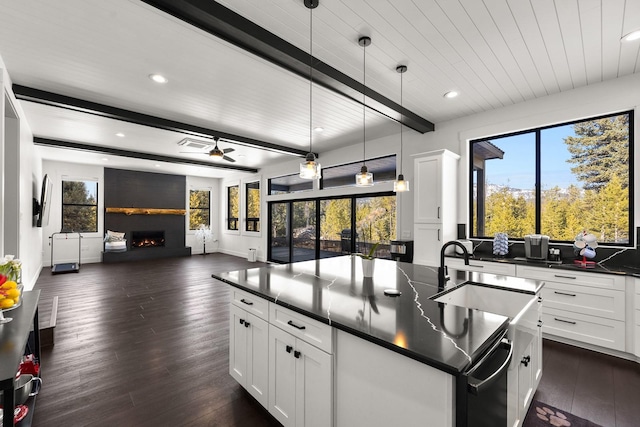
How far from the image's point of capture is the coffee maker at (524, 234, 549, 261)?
3520 millimetres

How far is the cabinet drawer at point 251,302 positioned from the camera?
1.93 m

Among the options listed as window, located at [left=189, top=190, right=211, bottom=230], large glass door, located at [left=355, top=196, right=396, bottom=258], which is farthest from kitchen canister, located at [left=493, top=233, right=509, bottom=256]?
window, located at [left=189, top=190, right=211, bottom=230]

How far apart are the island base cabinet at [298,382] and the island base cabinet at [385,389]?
74 millimetres

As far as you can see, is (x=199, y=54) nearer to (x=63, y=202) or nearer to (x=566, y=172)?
(x=566, y=172)

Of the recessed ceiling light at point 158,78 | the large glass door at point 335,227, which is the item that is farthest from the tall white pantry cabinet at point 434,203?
the recessed ceiling light at point 158,78

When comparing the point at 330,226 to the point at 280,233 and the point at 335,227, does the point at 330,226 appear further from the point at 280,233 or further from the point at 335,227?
the point at 280,233

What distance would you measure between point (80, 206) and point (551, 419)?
10.7 meters

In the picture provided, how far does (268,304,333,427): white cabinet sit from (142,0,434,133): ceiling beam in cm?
201

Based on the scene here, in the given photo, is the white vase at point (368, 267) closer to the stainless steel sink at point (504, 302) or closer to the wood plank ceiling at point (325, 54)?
the stainless steel sink at point (504, 302)

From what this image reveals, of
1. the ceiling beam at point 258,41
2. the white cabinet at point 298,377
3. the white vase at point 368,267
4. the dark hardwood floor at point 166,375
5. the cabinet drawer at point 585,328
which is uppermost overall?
the ceiling beam at point 258,41

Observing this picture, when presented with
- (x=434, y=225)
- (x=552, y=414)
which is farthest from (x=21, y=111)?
(x=552, y=414)

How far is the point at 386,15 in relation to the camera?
222 centimetres

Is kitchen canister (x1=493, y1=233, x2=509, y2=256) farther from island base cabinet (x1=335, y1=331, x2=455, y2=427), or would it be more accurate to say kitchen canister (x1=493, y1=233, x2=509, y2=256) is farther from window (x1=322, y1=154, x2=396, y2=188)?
island base cabinet (x1=335, y1=331, x2=455, y2=427)

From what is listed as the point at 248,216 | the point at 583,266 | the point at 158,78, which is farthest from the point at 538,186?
the point at 248,216
